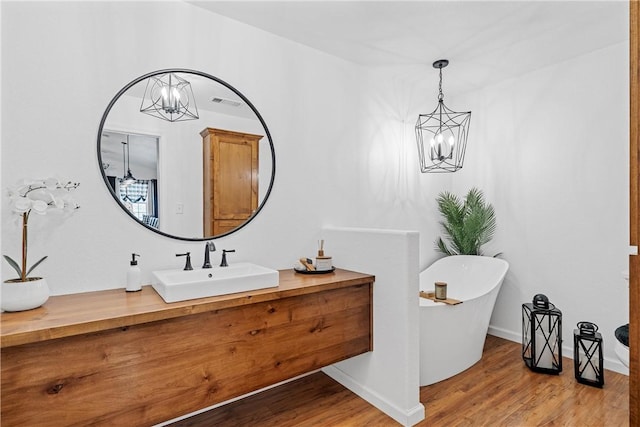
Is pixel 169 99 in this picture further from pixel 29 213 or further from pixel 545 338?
pixel 545 338

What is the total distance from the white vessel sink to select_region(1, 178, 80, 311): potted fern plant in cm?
48

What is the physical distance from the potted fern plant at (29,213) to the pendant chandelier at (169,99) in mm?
602

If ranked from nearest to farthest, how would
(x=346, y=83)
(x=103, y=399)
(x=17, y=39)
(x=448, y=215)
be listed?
(x=103, y=399)
(x=17, y=39)
(x=346, y=83)
(x=448, y=215)

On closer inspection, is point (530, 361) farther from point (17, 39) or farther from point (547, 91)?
point (17, 39)

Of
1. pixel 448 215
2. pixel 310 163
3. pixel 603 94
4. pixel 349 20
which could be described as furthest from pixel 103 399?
pixel 603 94

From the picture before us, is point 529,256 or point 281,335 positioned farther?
point 529,256

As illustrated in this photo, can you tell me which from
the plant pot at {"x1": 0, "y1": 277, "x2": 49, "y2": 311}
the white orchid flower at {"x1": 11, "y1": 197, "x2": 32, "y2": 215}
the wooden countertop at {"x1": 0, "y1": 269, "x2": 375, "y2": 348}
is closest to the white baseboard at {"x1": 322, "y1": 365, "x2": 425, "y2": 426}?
the wooden countertop at {"x1": 0, "y1": 269, "x2": 375, "y2": 348}

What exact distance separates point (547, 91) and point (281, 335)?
3.02 meters

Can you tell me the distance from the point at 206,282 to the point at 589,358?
8.57 feet

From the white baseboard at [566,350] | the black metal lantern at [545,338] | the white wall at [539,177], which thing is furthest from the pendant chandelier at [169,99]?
the white baseboard at [566,350]

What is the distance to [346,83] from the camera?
281 cm

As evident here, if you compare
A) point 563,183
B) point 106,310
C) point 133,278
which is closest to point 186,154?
point 133,278

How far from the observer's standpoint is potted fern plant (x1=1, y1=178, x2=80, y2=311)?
4.66 ft

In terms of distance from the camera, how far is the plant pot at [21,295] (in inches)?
55.6
